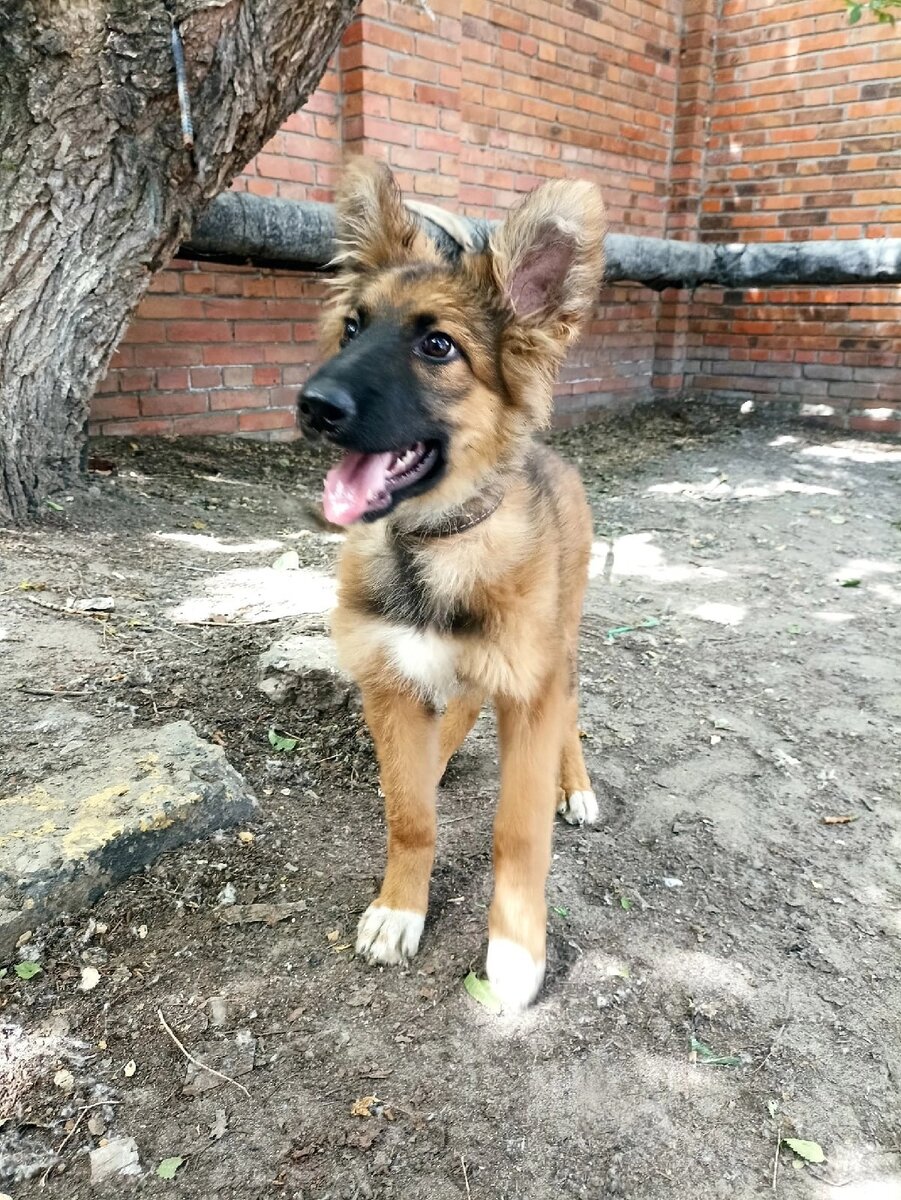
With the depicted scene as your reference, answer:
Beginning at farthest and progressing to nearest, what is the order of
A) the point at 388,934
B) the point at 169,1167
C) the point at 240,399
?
the point at 240,399
the point at 388,934
the point at 169,1167

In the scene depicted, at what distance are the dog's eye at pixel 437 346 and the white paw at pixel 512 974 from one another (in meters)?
1.51

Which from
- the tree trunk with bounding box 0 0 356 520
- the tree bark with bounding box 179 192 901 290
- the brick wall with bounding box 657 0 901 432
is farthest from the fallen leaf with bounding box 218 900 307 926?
the brick wall with bounding box 657 0 901 432

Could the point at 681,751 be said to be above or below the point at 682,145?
below

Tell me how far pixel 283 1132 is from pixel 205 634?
90.3 inches

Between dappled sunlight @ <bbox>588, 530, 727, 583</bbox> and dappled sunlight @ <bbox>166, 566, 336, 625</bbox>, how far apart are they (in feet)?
5.86

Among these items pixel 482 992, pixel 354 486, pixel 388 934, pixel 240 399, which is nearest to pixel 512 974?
pixel 482 992

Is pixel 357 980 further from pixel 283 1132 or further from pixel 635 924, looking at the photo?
pixel 635 924

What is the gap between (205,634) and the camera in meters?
3.70

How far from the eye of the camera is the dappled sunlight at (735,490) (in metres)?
7.07

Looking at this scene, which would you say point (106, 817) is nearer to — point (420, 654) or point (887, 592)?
point (420, 654)

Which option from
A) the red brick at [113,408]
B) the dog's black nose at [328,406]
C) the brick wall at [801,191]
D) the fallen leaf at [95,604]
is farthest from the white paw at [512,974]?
the brick wall at [801,191]

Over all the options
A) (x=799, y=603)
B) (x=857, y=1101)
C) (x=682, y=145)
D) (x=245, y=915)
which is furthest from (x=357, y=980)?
(x=682, y=145)

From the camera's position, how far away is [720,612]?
4.79m

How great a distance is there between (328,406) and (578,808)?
163 centimetres
